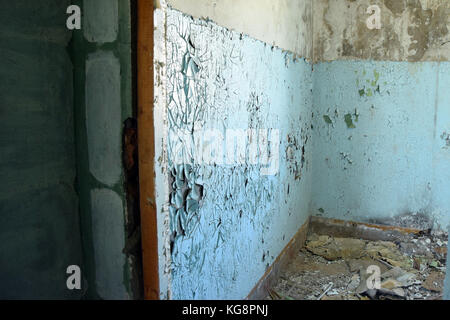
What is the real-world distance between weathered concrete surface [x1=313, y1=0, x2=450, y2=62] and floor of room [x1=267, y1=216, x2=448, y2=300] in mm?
1467

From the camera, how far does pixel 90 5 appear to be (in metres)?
1.00

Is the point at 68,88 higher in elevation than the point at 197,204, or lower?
higher

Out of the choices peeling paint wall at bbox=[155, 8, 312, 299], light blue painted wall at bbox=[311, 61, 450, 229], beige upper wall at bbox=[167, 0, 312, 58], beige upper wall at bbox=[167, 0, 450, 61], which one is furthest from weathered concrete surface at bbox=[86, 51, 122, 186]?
light blue painted wall at bbox=[311, 61, 450, 229]

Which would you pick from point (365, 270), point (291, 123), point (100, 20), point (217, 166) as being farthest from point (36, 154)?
point (365, 270)

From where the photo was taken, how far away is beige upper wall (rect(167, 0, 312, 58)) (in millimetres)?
1299

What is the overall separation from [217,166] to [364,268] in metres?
1.85

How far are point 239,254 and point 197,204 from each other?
0.56 metres

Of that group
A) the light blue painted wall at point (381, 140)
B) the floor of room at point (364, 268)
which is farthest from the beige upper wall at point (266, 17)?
the floor of room at point (364, 268)

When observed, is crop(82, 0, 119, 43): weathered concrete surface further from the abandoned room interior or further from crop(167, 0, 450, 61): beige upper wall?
crop(167, 0, 450, 61): beige upper wall

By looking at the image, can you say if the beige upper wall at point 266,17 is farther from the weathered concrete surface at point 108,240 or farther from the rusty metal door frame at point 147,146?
the weathered concrete surface at point 108,240

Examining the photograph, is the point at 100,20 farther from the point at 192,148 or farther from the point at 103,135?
the point at 192,148

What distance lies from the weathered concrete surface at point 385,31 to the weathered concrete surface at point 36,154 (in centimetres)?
268
